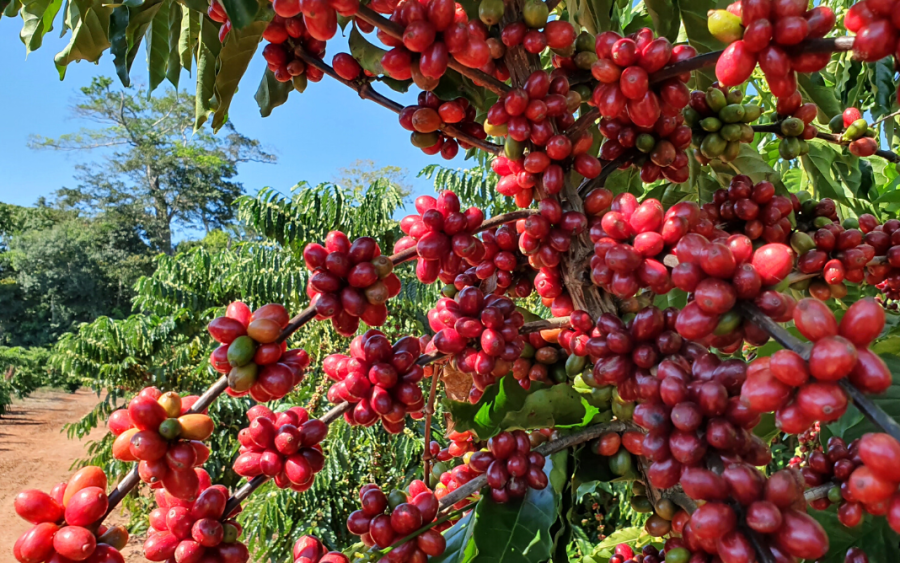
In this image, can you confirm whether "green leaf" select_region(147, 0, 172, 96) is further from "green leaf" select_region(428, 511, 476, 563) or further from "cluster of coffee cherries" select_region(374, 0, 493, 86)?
"green leaf" select_region(428, 511, 476, 563)

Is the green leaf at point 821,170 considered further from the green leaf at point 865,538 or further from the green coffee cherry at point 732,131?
the green leaf at point 865,538

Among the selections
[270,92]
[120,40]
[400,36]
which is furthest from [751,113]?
[120,40]

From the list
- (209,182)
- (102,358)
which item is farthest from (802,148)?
(209,182)

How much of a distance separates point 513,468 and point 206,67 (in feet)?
2.73

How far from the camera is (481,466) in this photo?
729mm

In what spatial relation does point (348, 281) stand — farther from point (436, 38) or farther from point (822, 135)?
point (822, 135)

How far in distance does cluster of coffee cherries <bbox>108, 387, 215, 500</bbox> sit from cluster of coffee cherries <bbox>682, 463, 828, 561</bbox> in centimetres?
46

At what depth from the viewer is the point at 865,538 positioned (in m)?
0.72

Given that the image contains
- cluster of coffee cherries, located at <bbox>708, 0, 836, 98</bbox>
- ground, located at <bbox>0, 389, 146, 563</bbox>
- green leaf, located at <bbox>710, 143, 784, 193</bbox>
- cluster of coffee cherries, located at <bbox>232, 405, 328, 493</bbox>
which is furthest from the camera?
ground, located at <bbox>0, 389, 146, 563</bbox>

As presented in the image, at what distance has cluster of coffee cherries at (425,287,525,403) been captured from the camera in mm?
680

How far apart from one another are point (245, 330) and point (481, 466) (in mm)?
356

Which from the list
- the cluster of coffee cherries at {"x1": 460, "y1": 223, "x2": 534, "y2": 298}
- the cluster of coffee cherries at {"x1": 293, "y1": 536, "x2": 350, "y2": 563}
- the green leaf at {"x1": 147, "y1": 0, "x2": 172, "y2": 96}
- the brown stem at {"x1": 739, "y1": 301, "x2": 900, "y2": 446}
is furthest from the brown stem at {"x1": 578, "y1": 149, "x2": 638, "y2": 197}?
the green leaf at {"x1": 147, "y1": 0, "x2": 172, "y2": 96}

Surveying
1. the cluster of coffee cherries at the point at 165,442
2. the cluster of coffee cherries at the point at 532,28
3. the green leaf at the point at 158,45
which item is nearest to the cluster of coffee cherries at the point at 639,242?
the cluster of coffee cherries at the point at 532,28

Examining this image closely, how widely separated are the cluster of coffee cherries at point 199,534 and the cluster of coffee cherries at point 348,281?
250 millimetres
